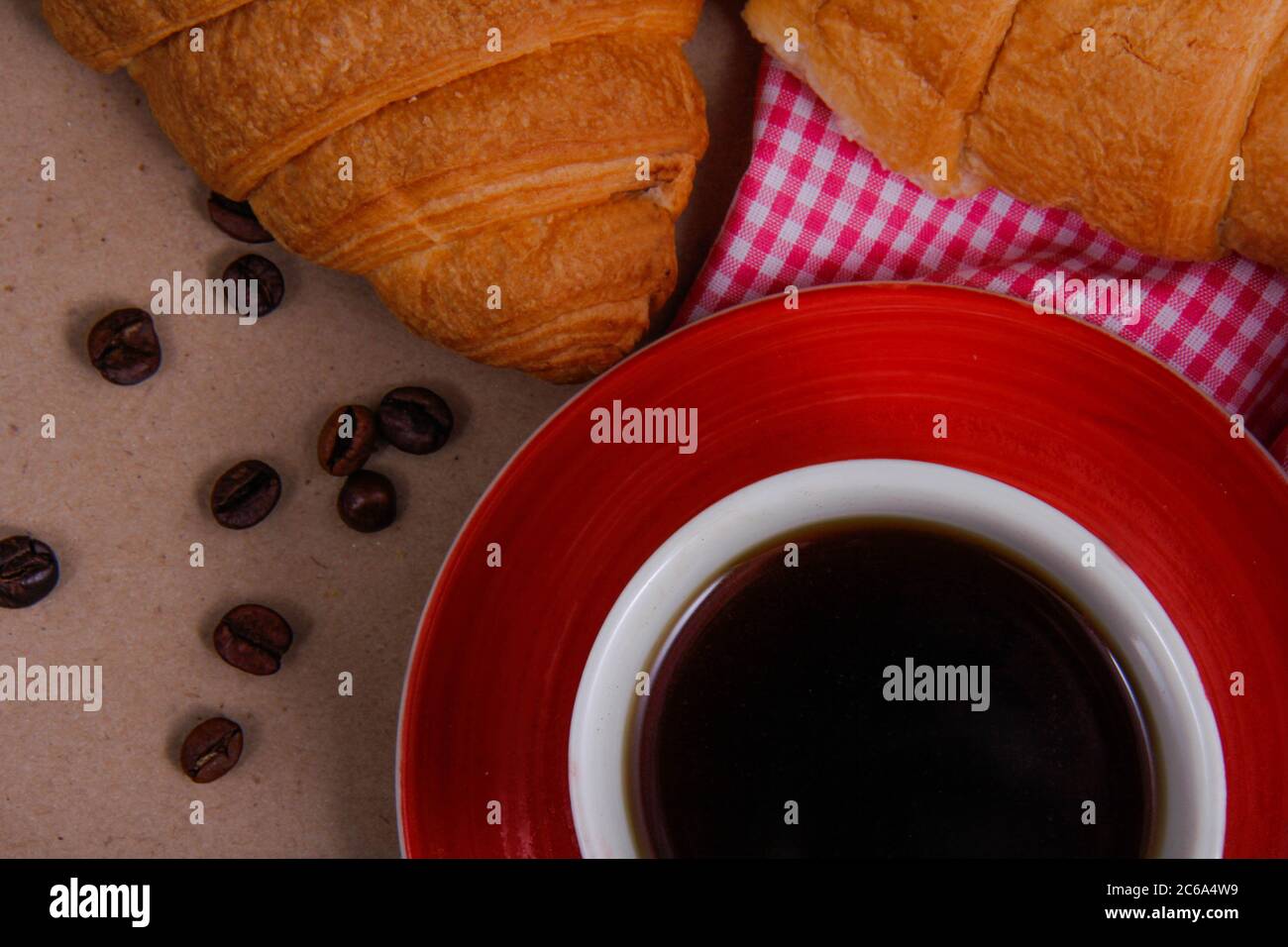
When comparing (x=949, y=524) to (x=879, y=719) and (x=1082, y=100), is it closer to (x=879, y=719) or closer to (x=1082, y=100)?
(x=879, y=719)

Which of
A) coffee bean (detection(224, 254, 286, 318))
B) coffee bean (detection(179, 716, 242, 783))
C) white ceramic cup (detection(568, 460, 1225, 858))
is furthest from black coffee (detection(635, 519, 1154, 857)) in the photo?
coffee bean (detection(224, 254, 286, 318))

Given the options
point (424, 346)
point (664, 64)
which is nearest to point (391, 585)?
point (424, 346)

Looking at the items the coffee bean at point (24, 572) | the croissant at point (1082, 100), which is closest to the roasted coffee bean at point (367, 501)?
the coffee bean at point (24, 572)

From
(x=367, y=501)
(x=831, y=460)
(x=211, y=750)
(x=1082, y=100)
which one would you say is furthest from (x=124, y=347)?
(x=1082, y=100)

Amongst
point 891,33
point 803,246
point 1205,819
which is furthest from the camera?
point 803,246

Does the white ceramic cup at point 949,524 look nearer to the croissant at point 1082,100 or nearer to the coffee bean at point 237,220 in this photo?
→ the croissant at point 1082,100

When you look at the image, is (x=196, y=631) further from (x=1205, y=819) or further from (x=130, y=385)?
(x=1205, y=819)
